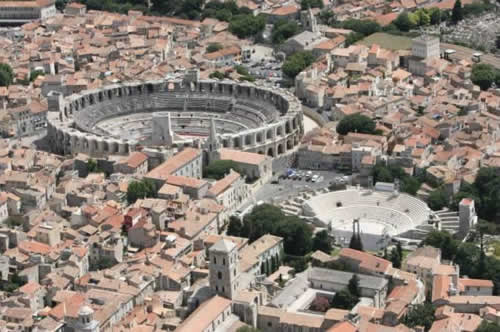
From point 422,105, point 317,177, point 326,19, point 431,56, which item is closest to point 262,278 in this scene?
point 317,177

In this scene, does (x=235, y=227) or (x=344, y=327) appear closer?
(x=344, y=327)

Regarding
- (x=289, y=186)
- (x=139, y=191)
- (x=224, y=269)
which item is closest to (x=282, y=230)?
(x=224, y=269)

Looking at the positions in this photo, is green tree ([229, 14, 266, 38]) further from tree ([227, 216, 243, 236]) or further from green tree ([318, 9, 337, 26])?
tree ([227, 216, 243, 236])

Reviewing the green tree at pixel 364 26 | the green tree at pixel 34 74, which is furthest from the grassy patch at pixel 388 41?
the green tree at pixel 34 74

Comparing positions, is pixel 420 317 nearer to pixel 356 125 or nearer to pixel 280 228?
pixel 280 228

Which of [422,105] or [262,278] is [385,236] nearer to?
[262,278]

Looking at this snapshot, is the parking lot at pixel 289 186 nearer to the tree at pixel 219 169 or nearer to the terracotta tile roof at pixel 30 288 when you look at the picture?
the tree at pixel 219 169
